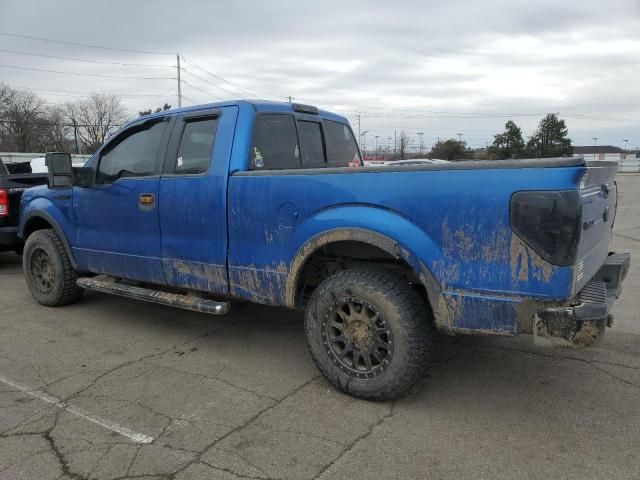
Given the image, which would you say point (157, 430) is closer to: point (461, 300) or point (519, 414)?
point (461, 300)

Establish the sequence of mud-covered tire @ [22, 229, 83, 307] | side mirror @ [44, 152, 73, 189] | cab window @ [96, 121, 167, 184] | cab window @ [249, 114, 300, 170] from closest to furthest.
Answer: cab window @ [249, 114, 300, 170] < cab window @ [96, 121, 167, 184] < side mirror @ [44, 152, 73, 189] < mud-covered tire @ [22, 229, 83, 307]

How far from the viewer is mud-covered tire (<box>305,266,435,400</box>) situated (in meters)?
3.24

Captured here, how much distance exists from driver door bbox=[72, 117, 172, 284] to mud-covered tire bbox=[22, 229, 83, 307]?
0.40 meters

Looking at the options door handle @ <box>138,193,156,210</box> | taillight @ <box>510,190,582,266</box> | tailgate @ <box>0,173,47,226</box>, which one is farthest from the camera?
tailgate @ <box>0,173,47,226</box>

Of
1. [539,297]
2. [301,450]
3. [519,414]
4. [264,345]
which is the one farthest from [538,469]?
[264,345]

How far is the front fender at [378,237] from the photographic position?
3129mm

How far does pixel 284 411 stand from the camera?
3.40m

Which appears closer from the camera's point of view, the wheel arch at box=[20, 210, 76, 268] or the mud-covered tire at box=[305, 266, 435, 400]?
the mud-covered tire at box=[305, 266, 435, 400]

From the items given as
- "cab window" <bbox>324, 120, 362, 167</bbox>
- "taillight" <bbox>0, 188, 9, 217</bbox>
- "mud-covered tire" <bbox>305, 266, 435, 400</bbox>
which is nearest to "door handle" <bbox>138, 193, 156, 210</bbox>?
"cab window" <bbox>324, 120, 362, 167</bbox>

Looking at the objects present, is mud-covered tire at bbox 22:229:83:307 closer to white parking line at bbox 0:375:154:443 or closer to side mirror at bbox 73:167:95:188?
side mirror at bbox 73:167:95:188

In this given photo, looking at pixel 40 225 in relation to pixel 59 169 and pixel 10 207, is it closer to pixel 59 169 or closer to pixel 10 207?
pixel 59 169

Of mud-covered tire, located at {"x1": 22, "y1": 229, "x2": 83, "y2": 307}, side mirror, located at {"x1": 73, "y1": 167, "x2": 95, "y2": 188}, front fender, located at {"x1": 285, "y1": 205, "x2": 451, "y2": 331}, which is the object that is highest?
side mirror, located at {"x1": 73, "y1": 167, "x2": 95, "y2": 188}

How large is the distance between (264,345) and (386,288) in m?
1.73

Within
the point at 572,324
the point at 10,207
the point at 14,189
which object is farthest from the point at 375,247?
the point at 14,189
